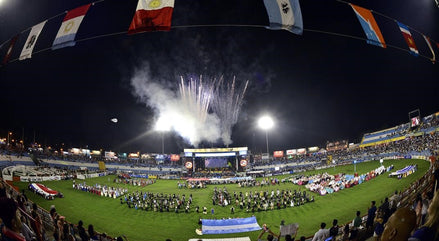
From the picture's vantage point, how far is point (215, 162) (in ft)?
225

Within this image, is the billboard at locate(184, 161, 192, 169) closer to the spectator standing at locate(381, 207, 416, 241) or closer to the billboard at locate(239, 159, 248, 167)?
the billboard at locate(239, 159, 248, 167)

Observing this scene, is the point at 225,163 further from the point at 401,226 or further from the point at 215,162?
the point at 401,226

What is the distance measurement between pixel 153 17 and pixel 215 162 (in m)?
62.9

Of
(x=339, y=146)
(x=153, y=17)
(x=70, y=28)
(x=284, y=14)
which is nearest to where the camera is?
(x=153, y=17)

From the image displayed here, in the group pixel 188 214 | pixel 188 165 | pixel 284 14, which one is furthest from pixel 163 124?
pixel 284 14

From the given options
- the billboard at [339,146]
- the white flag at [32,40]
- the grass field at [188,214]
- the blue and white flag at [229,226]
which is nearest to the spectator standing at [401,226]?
the white flag at [32,40]

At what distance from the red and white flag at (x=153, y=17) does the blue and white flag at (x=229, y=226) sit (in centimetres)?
1596

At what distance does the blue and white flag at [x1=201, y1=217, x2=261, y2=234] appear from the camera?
701 inches

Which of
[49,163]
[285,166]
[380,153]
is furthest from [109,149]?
[380,153]

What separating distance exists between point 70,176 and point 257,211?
37018 mm

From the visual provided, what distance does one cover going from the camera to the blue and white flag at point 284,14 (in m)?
8.10

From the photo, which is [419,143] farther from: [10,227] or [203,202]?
[10,227]

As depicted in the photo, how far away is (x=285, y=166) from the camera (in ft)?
226

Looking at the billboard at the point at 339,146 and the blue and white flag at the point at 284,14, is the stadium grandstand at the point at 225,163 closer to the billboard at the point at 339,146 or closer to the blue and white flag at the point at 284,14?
the billboard at the point at 339,146
